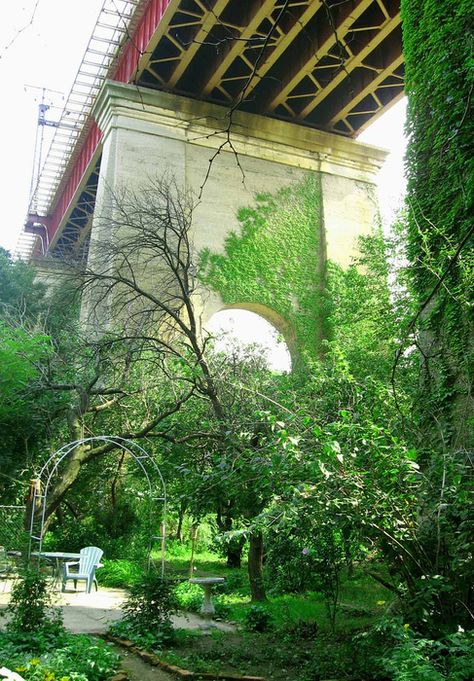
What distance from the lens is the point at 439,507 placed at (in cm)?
538

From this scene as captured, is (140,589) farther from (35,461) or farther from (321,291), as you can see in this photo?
(321,291)

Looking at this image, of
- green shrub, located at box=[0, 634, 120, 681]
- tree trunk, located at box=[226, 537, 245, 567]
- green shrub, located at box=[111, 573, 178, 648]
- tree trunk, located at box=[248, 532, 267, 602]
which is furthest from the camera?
tree trunk, located at box=[226, 537, 245, 567]

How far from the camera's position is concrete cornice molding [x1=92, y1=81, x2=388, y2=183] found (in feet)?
65.1

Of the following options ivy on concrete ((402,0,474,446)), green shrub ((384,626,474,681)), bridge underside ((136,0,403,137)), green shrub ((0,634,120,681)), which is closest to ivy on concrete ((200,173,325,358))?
bridge underside ((136,0,403,137))

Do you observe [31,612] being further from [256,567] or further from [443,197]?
[443,197]

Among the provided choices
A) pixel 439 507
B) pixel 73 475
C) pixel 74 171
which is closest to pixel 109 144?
pixel 74 171

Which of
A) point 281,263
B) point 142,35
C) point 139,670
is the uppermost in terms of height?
point 142,35

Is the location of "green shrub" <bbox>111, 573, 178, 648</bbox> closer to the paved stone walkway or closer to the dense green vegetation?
the dense green vegetation

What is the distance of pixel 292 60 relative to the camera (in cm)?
1975

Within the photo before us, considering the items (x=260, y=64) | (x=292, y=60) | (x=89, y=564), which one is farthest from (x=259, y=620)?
(x=292, y=60)

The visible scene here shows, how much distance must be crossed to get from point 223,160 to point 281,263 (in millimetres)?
3809

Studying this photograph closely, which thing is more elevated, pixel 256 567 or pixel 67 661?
pixel 256 567

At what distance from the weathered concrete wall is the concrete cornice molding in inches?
1.2

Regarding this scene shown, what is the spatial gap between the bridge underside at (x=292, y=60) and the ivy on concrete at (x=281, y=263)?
2973mm
